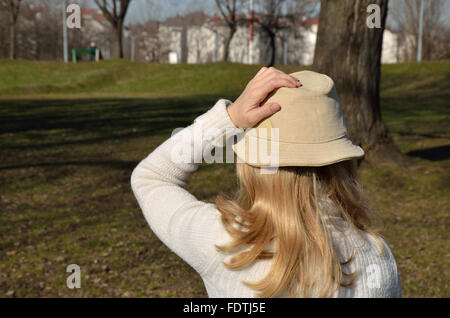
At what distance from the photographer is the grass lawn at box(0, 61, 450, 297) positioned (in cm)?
493

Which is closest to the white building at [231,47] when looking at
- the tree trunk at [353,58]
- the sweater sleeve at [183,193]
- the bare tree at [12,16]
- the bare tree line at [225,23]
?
the bare tree line at [225,23]

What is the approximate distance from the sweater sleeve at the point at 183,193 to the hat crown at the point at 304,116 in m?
0.18

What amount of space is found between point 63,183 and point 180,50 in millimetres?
58950

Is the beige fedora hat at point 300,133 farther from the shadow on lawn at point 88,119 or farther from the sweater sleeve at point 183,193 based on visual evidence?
the shadow on lawn at point 88,119

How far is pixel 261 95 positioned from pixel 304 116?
0.44 ft

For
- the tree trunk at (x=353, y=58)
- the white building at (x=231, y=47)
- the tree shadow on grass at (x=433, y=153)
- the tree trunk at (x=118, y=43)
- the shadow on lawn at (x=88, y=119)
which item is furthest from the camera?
the white building at (x=231, y=47)

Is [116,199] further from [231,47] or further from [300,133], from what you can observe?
[231,47]

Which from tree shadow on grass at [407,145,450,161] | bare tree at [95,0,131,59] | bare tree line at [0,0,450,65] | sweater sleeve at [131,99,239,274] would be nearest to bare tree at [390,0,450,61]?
bare tree line at [0,0,450,65]

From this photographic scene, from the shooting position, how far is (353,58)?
7457 millimetres

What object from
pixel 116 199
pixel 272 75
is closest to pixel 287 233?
pixel 272 75

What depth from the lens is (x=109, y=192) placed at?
24.4 feet

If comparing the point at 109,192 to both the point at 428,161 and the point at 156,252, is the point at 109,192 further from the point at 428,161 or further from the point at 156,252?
the point at 428,161

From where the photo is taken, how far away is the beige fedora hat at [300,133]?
58.4 inches

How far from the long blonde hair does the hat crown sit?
0.10 m
